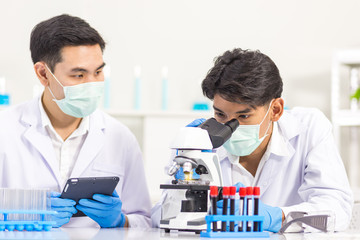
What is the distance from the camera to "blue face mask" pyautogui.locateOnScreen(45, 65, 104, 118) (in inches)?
100

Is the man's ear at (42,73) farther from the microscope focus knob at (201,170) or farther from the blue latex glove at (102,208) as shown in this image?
the microscope focus knob at (201,170)

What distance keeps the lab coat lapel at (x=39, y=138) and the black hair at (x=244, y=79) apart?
2.47 feet

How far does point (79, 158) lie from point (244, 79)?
85 centimetres

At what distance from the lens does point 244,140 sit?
2264 mm

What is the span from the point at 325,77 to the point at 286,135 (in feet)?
5.90

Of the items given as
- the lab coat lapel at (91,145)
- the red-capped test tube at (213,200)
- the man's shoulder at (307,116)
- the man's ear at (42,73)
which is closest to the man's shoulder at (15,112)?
the man's ear at (42,73)

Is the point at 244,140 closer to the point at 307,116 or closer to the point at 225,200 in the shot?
the point at 307,116

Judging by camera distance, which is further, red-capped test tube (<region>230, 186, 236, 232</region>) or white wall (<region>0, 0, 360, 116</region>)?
white wall (<region>0, 0, 360, 116</region>)

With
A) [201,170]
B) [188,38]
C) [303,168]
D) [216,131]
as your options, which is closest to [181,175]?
[201,170]

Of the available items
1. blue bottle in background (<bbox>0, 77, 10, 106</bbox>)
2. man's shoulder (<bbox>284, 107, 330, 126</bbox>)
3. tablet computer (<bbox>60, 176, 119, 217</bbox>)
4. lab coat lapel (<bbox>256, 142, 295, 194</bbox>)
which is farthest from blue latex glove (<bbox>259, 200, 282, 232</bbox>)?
blue bottle in background (<bbox>0, 77, 10, 106</bbox>)

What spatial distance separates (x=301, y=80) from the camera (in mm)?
4031

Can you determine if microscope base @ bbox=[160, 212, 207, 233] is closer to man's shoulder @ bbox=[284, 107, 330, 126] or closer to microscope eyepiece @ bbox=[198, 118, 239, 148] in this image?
microscope eyepiece @ bbox=[198, 118, 239, 148]

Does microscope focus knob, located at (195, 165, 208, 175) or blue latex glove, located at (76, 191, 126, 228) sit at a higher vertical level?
microscope focus knob, located at (195, 165, 208, 175)

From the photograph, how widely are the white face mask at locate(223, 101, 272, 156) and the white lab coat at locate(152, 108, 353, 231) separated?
0.07 meters
